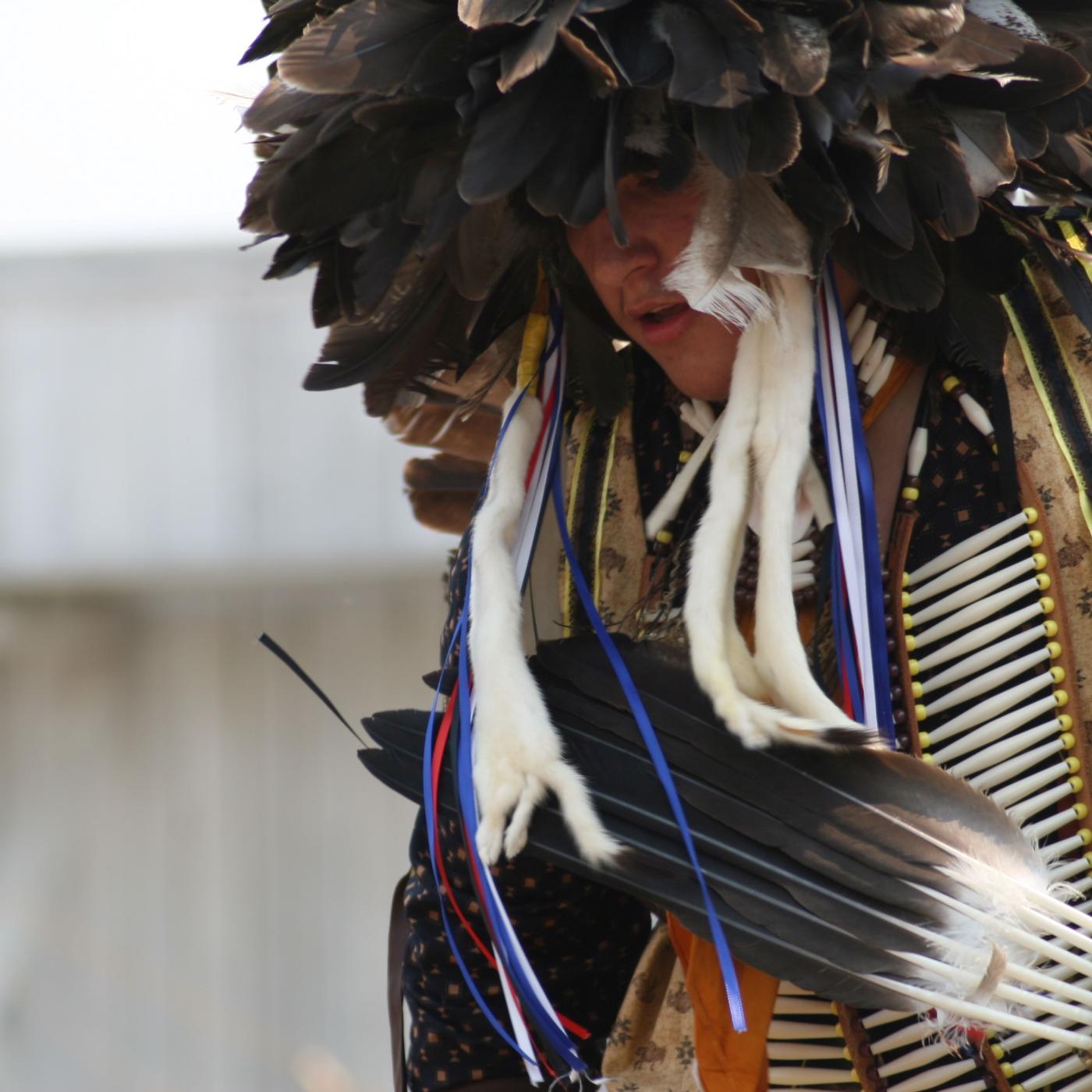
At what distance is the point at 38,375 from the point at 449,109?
2.99 metres

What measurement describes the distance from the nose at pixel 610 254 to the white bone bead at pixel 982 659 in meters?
0.38

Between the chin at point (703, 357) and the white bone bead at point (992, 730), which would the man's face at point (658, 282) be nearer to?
the chin at point (703, 357)

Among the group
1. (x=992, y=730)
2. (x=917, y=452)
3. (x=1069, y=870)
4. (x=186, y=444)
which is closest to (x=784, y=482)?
(x=917, y=452)

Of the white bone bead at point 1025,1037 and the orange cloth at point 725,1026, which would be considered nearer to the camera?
the white bone bead at point 1025,1037

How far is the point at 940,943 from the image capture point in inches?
38.0

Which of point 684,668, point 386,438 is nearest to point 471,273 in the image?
point 684,668

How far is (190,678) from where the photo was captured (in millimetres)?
3766

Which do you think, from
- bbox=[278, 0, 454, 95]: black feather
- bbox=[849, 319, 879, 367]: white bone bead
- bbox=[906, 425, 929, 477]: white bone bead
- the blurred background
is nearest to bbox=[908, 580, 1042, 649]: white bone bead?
bbox=[906, 425, 929, 477]: white bone bead

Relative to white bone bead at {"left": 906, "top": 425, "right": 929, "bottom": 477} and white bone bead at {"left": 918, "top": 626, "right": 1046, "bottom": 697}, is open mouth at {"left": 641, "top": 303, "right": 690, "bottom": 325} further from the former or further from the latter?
white bone bead at {"left": 918, "top": 626, "right": 1046, "bottom": 697}

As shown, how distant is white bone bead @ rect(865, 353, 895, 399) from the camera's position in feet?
3.76

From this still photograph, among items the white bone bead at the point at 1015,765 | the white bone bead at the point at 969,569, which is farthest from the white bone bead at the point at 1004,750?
the white bone bead at the point at 969,569

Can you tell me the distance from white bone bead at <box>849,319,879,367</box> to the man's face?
9 cm

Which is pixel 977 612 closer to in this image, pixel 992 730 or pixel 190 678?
pixel 992 730

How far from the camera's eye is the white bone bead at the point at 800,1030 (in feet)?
3.62
